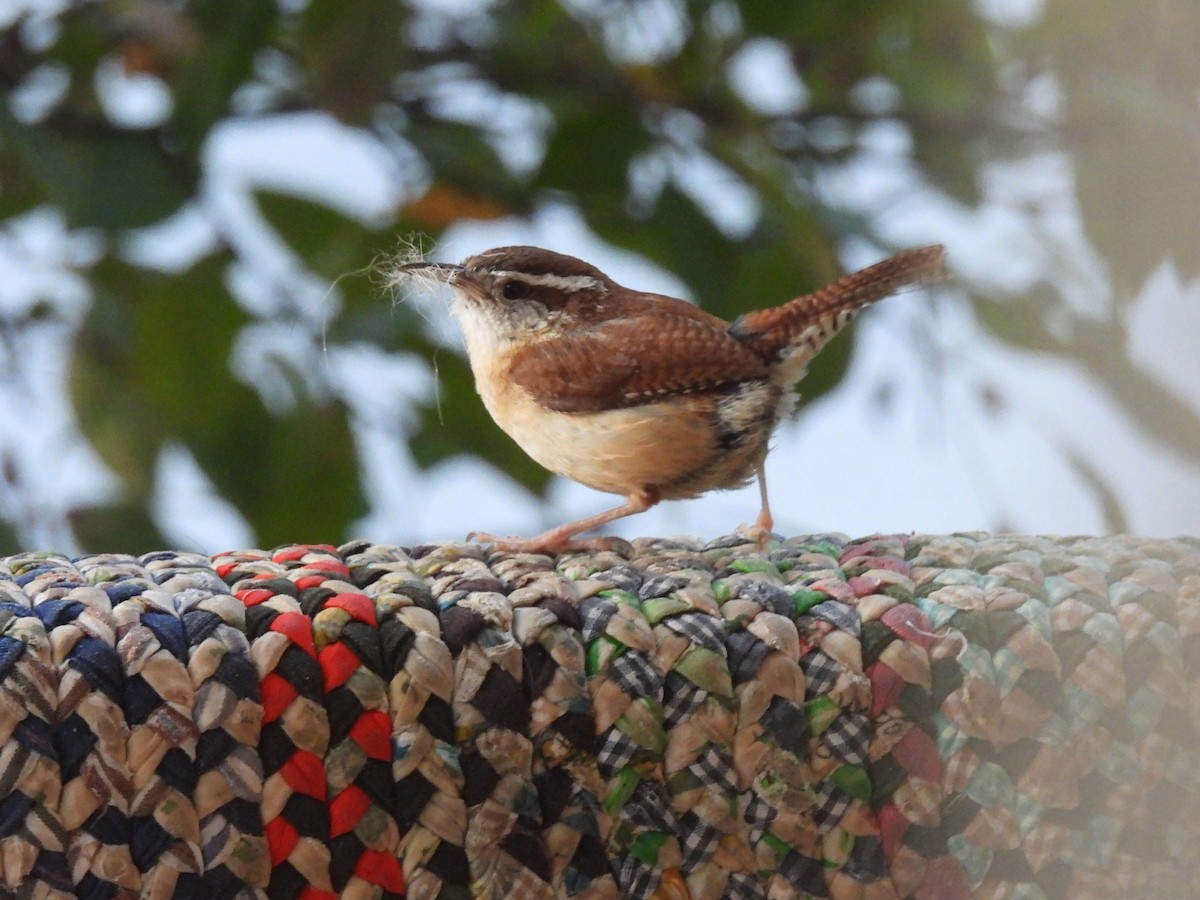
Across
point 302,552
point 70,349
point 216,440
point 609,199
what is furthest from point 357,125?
point 302,552

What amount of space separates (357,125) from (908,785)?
4.05 ft

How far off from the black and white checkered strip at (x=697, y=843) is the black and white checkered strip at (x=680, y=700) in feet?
0.18

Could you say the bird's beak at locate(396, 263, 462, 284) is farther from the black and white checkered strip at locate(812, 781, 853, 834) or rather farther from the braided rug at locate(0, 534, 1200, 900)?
the black and white checkered strip at locate(812, 781, 853, 834)

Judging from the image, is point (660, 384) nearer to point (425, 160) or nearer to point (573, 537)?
point (573, 537)

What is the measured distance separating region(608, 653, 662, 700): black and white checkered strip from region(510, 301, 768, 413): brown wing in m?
0.69

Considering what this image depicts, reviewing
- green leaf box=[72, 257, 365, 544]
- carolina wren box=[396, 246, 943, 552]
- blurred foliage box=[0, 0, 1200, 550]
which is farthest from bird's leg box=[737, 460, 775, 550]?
green leaf box=[72, 257, 365, 544]

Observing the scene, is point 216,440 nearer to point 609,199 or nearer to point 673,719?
point 609,199

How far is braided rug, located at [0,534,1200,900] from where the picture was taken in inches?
32.5

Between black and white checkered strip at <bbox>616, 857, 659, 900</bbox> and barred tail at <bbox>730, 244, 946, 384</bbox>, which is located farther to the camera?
barred tail at <bbox>730, 244, 946, 384</bbox>

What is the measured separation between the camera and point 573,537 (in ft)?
5.03

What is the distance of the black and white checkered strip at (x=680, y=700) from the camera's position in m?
0.90

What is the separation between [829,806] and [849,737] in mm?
43

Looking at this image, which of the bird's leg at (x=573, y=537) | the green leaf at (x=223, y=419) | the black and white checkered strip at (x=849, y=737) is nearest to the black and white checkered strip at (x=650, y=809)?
the black and white checkered strip at (x=849, y=737)

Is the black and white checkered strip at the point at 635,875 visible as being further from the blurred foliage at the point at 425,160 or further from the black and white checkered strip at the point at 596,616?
the blurred foliage at the point at 425,160
